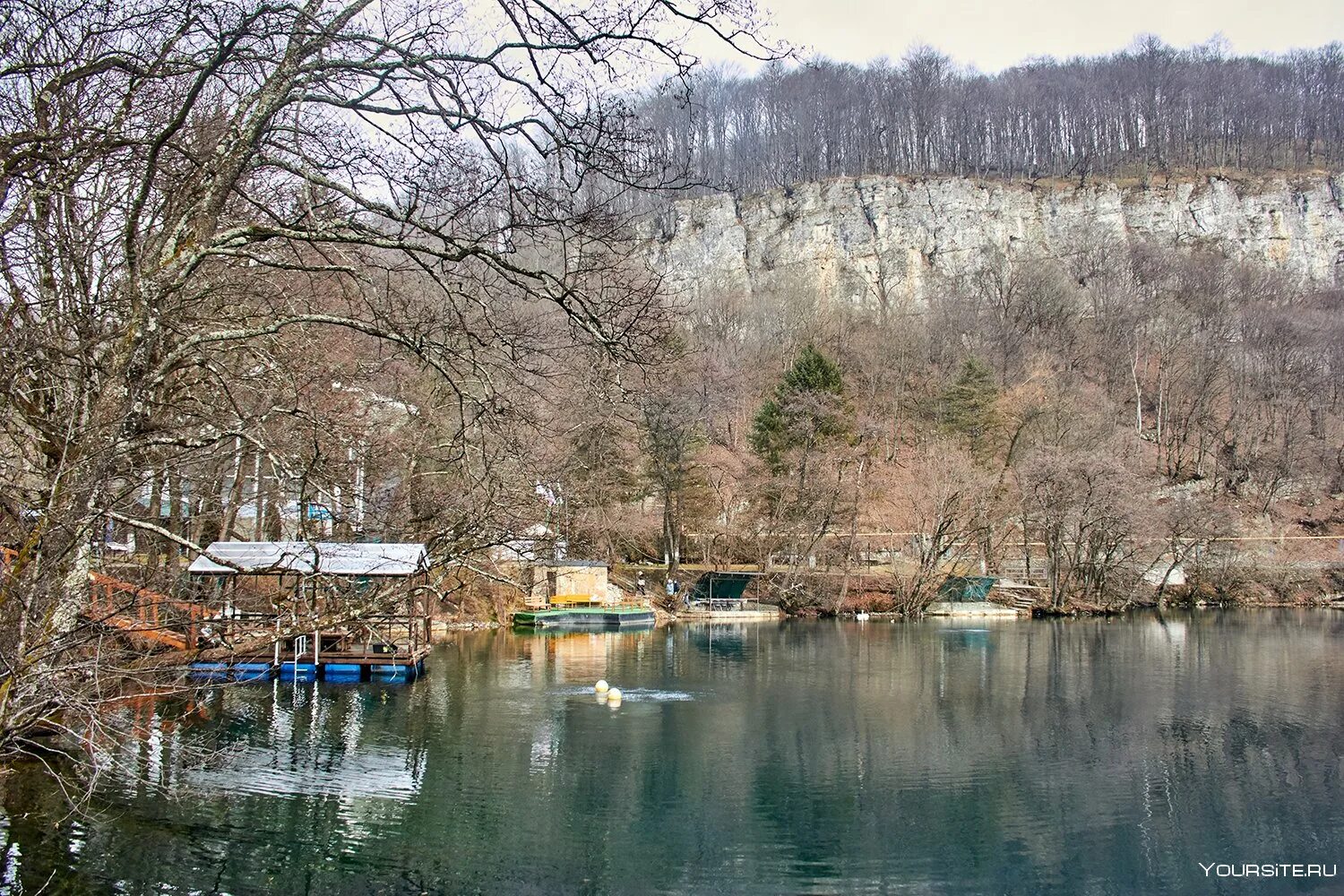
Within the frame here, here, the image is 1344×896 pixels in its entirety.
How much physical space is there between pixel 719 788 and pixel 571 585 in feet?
86.0

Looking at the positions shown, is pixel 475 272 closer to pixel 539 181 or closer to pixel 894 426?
pixel 539 181

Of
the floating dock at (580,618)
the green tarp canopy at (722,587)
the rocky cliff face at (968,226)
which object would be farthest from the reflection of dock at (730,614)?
the rocky cliff face at (968,226)

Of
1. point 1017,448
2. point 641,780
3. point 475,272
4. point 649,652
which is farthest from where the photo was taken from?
point 1017,448

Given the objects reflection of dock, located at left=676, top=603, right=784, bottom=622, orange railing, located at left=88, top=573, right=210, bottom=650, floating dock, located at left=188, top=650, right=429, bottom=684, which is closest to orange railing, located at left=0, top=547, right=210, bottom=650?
orange railing, located at left=88, top=573, right=210, bottom=650

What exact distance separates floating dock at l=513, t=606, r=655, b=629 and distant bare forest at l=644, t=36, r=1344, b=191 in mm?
57692

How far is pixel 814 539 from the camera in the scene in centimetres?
4306

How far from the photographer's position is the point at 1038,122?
95750 mm

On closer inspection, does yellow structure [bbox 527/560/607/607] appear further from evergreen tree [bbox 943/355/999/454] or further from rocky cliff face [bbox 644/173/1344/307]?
rocky cliff face [bbox 644/173/1344/307]

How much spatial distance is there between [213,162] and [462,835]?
9.06 meters

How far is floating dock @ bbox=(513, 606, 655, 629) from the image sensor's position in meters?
36.4

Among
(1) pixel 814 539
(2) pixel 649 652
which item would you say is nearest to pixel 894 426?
(1) pixel 814 539

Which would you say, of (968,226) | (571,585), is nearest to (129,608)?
(571,585)

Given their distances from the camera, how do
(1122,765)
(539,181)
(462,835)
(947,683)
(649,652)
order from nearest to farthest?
(539,181), (462,835), (1122,765), (947,683), (649,652)

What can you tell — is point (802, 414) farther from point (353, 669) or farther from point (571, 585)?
point (353, 669)
